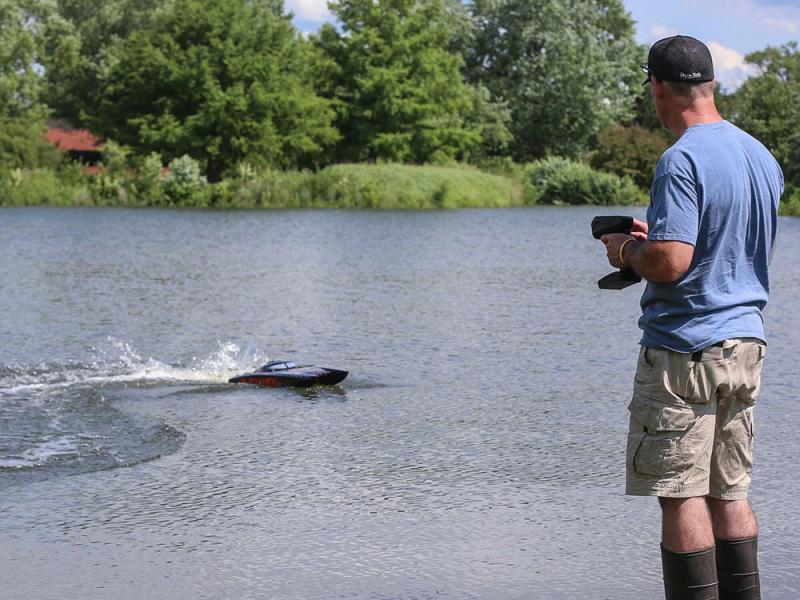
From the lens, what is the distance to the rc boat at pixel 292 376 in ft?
33.5

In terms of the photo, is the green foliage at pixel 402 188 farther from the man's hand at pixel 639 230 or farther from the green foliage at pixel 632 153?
the man's hand at pixel 639 230

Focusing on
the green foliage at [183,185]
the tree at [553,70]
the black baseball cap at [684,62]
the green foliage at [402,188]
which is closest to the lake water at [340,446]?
the black baseball cap at [684,62]

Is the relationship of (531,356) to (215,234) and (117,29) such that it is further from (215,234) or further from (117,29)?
(117,29)

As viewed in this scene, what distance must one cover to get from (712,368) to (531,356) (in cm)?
787

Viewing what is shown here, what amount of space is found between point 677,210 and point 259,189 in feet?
158

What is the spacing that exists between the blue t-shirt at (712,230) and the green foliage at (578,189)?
5565cm

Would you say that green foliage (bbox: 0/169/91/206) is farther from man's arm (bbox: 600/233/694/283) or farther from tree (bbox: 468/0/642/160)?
man's arm (bbox: 600/233/694/283)

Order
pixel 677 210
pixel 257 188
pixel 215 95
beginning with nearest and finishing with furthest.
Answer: pixel 677 210
pixel 257 188
pixel 215 95

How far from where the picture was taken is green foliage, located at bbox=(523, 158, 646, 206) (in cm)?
5984

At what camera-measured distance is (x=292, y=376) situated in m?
10.2

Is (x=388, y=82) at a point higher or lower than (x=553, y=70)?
lower

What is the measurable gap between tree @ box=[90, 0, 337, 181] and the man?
58.4 meters

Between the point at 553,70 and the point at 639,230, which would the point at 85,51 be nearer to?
the point at 553,70

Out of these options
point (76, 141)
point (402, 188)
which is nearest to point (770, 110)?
point (402, 188)
